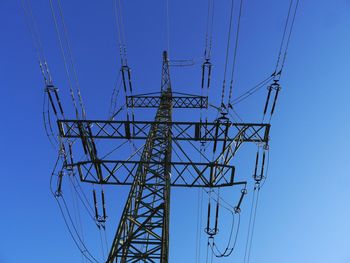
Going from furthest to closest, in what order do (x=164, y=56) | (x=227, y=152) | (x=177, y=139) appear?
(x=164, y=56), (x=177, y=139), (x=227, y=152)

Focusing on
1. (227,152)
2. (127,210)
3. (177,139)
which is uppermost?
(177,139)

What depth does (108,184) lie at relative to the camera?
39.5 feet

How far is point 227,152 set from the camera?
1254 cm

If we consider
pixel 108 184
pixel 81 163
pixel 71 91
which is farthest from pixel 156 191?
pixel 71 91

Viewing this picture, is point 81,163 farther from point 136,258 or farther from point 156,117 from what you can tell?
point 156,117

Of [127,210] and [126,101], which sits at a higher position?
[126,101]

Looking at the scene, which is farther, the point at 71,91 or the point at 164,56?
the point at 164,56

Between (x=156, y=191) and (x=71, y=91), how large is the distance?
3.74 m

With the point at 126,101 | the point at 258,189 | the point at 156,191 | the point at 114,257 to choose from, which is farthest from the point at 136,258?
the point at 126,101

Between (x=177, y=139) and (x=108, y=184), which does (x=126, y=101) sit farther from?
(x=108, y=184)

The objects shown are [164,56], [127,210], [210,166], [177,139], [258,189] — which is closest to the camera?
[127,210]

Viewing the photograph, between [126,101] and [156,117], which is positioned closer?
[156,117]

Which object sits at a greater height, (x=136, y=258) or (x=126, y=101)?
(x=126, y=101)

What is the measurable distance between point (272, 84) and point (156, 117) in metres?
4.68
